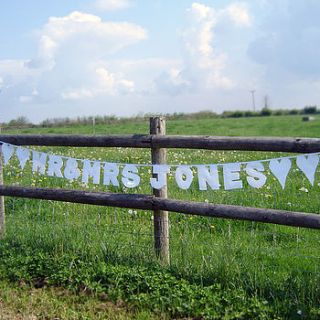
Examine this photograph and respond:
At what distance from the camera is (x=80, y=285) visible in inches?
219

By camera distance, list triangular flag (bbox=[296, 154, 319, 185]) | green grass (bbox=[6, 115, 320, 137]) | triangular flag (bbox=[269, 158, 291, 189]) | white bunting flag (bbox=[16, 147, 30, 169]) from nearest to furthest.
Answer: triangular flag (bbox=[296, 154, 319, 185])
triangular flag (bbox=[269, 158, 291, 189])
white bunting flag (bbox=[16, 147, 30, 169])
green grass (bbox=[6, 115, 320, 137])

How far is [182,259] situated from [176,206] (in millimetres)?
582

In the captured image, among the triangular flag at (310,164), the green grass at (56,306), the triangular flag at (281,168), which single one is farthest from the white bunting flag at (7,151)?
the triangular flag at (310,164)

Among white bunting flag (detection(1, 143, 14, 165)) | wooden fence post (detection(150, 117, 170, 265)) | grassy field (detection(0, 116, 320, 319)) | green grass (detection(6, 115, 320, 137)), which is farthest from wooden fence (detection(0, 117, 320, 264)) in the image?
green grass (detection(6, 115, 320, 137))

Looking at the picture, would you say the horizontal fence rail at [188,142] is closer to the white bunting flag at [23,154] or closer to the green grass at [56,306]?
the white bunting flag at [23,154]

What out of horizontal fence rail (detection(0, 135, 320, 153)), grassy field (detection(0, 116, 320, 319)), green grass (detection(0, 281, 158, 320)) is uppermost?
horizontal fence rail (detection(0, 135, 320, 153))

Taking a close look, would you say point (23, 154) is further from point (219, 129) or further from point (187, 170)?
point (219, 129)

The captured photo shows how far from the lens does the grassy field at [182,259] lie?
16.1 ft

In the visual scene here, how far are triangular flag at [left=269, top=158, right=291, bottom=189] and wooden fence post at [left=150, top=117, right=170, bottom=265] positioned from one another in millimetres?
1309

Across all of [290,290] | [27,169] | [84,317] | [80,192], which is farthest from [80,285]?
[27,169]

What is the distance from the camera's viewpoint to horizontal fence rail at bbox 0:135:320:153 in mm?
5027

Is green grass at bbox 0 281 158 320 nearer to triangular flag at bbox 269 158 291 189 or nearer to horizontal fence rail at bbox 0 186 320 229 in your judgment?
horizontal fence rail at bbox 0 186 320 229

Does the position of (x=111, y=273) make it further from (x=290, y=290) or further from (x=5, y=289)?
(x=290, y=290)

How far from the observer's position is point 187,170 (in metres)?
5.55
